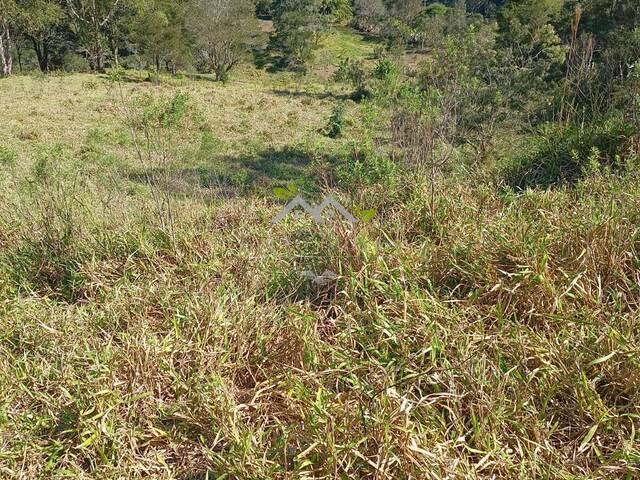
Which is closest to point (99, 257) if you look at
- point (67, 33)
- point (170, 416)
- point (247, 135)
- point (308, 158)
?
point (170, 416)

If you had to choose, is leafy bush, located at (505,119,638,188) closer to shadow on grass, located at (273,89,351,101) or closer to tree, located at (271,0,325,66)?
shadow on grass, located at (273,89,351,101)

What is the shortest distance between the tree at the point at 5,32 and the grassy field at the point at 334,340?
1698cm

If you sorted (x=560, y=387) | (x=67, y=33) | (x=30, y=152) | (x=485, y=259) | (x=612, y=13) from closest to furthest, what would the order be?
1. (x=560, y=387)
2. (x=485, y=259)
3. (x=30, y=152)
4. (x=612, y=13)
5. (x=67, y=33)

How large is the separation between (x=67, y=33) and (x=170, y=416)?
24.2 metres

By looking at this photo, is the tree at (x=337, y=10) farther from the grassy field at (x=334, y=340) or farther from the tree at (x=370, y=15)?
the grassy field at (x=334, y=340)

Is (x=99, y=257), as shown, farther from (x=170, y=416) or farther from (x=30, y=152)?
(x=30, y=152)

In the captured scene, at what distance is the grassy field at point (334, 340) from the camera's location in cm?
153

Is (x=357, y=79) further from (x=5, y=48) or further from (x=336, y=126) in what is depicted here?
(x=5, y=48)

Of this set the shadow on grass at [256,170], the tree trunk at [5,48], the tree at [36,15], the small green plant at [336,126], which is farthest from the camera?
the tree trunk at [5,48]

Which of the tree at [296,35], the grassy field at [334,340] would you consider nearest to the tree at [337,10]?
the tree at [296,35]

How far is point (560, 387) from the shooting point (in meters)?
1.67

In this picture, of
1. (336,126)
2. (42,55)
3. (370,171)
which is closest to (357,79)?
(336,126)

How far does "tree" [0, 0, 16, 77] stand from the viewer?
1577cm

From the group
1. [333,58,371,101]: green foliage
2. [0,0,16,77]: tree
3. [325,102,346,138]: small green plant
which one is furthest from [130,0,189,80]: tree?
[325,102,346,138]: small green plant
